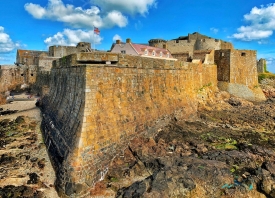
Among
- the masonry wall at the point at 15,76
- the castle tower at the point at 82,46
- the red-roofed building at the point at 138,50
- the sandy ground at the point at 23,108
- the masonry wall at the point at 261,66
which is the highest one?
the castle tower at the point at 82,46

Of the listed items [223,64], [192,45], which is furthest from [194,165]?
[192,45]

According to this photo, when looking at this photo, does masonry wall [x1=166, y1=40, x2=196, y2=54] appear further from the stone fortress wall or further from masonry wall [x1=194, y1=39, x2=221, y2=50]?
the stone fortress wall

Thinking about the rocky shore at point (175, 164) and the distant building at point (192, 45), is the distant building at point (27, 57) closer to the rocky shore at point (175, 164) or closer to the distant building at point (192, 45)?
the distant building at point (192, 45)

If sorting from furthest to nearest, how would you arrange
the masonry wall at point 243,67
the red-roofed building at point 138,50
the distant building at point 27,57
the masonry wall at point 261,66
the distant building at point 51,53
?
the distant building at point 27,57, the distant building at point 51,53, the masonry wall at point 261,66, the red-roofed building at point 138,50, the masonry wall at point 243,67

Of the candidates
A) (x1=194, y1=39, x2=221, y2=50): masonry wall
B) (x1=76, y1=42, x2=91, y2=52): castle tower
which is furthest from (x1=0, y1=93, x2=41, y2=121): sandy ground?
(x1=194, y1=39, x2=221, y2=50): masonry wall

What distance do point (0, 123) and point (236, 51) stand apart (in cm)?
2316

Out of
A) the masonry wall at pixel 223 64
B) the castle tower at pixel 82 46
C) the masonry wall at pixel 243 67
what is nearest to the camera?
the masonry wall at pixel 223 64

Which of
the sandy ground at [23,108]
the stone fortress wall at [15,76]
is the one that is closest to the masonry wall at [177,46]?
the sandy ground at [23,108]

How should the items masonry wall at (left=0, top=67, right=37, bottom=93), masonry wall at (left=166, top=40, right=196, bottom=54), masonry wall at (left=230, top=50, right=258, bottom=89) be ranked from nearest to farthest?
masonry wall at (left=230, top=50, right=258, bottom=89)
masonry wall at (left=166, top=40, right=196, bottom=54)
masonry wall at (left=0, top=67, right=37, bottom=93)

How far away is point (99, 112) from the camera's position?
320 inches

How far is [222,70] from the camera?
75.1 ft

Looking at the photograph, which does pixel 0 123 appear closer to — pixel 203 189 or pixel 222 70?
pixel 203 189

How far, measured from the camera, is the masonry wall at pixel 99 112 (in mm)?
7270

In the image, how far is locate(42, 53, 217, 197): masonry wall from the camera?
23.9ft
